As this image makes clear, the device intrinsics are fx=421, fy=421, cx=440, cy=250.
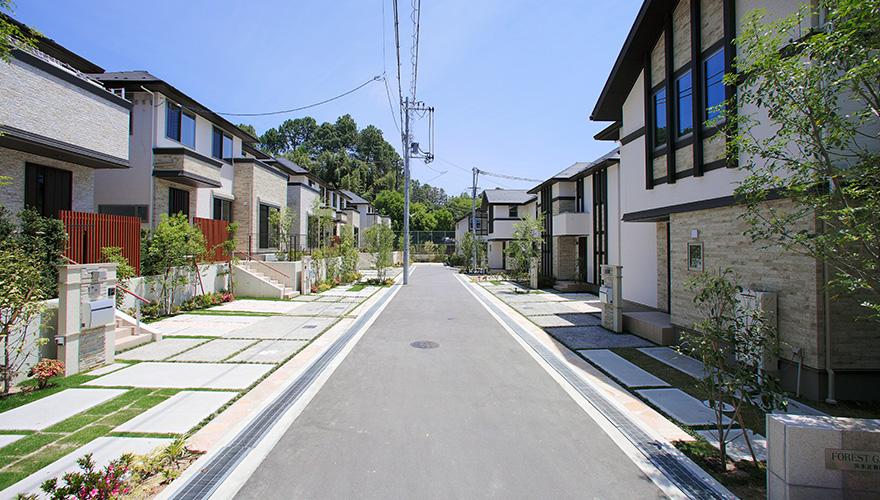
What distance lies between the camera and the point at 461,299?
18.0m

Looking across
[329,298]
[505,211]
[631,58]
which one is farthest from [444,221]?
[631,58]

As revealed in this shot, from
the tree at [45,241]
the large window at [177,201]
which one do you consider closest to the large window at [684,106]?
the tree at [45,241]

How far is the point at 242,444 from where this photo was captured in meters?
4.64

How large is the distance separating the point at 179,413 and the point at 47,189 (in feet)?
28.7

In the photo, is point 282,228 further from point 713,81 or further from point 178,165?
point 713,81

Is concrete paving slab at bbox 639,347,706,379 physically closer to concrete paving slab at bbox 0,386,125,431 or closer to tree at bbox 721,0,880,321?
tree at bbox 721,0,880,321

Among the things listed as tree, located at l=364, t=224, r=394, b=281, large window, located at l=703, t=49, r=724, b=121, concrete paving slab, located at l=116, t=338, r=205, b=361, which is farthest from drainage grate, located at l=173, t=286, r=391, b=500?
tree, located at l=364, t=224, r=394, b=281

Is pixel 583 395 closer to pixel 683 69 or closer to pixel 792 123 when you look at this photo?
pixel 792 123

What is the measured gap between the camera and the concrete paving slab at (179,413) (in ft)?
16.4

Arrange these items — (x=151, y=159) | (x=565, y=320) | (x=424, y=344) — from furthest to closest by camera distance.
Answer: (x=151, y=159) < (x=565, y=320) < (x=424, y=344)

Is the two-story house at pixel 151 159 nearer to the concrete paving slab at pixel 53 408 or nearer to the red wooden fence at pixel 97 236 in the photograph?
the red wooden fence at pixel 97 236

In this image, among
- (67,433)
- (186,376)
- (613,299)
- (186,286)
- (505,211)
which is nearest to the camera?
(67,433)

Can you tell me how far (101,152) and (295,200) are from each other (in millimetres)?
13758

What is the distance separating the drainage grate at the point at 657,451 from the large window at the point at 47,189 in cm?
1237
